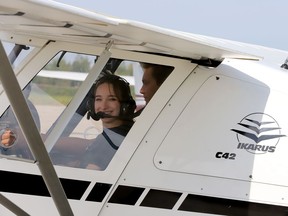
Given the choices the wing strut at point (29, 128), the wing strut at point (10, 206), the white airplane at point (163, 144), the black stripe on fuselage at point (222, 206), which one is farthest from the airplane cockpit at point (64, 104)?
the black stripe on fuselage at point (222, 206)

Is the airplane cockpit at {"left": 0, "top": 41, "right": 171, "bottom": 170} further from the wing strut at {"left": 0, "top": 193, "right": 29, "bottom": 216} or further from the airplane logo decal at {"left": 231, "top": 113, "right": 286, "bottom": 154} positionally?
the airplane logo decal at {"left": 231, "top": 113, "right": 286, "bottom": 154}

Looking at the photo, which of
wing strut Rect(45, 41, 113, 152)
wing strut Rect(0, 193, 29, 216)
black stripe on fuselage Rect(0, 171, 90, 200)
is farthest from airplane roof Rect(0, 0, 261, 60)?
wing strut Rect(0, 193, 29, 216)

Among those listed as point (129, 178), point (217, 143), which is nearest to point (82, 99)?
point (129, 178)

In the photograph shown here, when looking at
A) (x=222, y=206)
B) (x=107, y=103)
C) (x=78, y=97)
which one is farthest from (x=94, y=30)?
(x=222, y=206)

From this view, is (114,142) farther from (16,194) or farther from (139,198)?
(16,194)

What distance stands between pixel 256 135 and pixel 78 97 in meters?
1.22

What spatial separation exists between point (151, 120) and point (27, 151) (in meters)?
0.84

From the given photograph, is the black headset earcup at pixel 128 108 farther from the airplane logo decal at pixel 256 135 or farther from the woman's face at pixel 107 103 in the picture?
the airplane logo decal at pixel 256 135

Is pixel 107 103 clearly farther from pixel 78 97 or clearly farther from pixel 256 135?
pixel 256 135

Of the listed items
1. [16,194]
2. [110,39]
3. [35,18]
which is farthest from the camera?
[16,194]

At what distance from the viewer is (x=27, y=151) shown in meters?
4.15

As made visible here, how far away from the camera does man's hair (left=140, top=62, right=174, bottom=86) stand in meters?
4.21

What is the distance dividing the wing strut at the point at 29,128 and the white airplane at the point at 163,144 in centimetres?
37

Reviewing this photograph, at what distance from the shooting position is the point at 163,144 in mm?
4168
